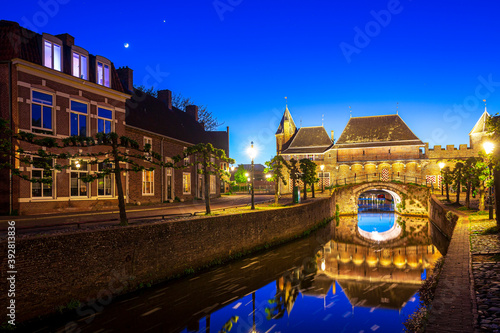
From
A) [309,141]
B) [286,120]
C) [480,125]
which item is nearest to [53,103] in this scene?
[309,141]

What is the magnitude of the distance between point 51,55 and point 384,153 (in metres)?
45.9

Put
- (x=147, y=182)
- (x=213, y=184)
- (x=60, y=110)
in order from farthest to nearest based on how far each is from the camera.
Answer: (x=213, y=184)
(x=147, y=182)
(x=60, y=110)

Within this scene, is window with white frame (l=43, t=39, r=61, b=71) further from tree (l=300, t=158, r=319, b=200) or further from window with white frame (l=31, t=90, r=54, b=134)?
tree (l=300, t=158, r=319, b=200)

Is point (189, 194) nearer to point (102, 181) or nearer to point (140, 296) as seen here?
point (102, 181)

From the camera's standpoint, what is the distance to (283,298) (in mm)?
11336

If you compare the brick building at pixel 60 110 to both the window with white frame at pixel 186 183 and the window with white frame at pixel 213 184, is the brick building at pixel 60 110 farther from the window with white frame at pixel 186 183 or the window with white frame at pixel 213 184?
the window with white frame at pixel 213 184

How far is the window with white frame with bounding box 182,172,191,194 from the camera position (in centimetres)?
3014

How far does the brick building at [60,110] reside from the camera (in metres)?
14.9

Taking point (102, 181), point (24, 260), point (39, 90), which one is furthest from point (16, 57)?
point (24, 260)

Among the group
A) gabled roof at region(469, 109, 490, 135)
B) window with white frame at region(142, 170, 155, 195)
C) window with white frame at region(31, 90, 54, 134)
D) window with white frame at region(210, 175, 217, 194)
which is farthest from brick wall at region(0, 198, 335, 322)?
gabled roof at region(469, 109, 490, 135)

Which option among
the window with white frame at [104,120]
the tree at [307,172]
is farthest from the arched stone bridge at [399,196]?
the window with white frame at [104,120]

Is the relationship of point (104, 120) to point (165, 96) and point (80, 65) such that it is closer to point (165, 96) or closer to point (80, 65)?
point (80, 65)

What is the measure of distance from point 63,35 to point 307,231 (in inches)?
781

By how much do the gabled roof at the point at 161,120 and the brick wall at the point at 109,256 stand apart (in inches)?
480
